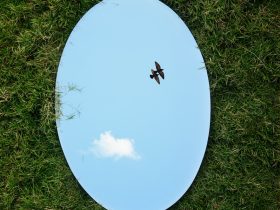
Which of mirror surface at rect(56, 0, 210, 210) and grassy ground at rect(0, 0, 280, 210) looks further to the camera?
grassy ground at rect(0, 0, 280, 210)

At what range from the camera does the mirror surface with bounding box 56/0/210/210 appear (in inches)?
83.6

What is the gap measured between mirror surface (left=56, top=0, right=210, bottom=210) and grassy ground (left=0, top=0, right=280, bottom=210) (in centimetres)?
12

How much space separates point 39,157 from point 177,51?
0.83m

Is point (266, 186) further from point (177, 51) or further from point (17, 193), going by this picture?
point (17, 193)

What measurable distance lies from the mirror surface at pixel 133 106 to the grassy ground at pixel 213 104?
0.38 ft

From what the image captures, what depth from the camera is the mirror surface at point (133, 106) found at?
2123 millimetres

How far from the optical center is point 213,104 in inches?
88.9

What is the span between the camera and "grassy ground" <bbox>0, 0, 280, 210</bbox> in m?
2.24

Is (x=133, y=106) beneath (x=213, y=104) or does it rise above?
above

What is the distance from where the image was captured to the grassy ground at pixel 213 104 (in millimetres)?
2238

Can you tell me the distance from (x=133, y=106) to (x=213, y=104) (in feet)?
1.32

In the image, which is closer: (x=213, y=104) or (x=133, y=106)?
(x=133, y=106)

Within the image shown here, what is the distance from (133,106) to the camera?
7.00 feet

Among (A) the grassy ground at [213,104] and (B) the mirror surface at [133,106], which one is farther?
(A) the grassy ground at [213,104]
